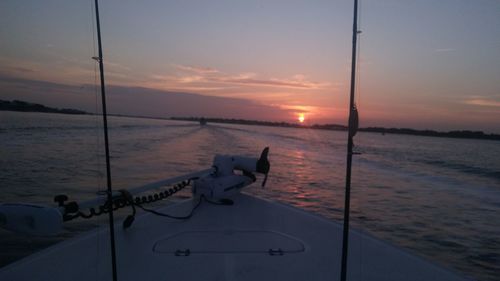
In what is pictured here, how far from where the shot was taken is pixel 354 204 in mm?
9164

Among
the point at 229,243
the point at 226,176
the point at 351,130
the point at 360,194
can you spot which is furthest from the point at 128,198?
the point at 360,194

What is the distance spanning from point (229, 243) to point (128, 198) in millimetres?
1212

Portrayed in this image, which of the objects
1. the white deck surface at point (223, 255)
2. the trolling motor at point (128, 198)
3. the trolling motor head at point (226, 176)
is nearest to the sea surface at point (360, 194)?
the trolling motor at point (128, 198)

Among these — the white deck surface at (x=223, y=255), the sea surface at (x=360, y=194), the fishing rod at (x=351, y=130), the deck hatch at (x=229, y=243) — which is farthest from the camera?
the sea surface at (x=360, y=194)

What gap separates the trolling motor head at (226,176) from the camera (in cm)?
538

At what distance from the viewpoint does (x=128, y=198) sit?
374cm

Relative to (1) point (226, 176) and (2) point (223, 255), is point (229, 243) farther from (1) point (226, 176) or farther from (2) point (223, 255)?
(1) point (226, 176)

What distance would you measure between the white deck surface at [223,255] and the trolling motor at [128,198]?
46 centimetres

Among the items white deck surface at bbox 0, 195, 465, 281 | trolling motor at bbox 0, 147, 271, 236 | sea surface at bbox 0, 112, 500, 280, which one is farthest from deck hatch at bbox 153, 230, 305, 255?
sea surface at bbox 0, 112, 500, 280

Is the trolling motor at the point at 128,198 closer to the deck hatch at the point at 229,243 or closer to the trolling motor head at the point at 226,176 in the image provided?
the trolling motor head at the point at 226,176

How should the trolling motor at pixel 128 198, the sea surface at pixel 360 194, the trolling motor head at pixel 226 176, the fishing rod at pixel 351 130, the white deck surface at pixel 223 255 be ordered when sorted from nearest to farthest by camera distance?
the fishing rod at pixel 351 130 < the trolling motor at pixel 128 198 < the white deck surface at pixel 223 255 < the trolling motor head at pixel 226 176 < the sea surface at pixel 360 194

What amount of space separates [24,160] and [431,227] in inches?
548

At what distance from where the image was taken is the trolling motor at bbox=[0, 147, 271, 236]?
231 cm

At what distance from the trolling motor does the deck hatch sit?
68cm
